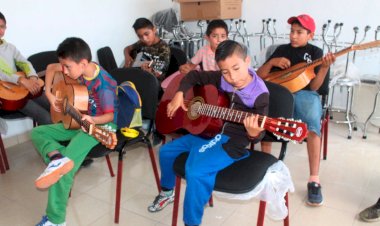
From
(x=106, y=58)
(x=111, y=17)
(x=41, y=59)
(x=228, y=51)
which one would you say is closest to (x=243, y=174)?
(x=228, y=51)

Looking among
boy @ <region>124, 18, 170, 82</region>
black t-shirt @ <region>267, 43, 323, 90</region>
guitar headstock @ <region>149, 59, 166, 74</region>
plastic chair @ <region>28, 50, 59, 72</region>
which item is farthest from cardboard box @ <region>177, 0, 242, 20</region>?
plastic chair @ <region>28, 50, 59, 72</region>

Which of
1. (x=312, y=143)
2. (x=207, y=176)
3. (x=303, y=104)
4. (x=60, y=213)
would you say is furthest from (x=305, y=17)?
(x=60, y=213)

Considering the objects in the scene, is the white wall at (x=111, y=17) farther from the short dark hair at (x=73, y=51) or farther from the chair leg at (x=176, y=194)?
the chair leg at (x=176, y=194)

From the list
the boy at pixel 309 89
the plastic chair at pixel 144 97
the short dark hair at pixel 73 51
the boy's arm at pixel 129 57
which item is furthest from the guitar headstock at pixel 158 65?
the short dark hair at pixel 73 51

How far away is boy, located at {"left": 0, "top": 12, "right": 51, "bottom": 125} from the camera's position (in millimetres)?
2471

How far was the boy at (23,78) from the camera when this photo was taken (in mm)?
2471

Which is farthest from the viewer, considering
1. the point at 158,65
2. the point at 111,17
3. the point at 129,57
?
the point at 111,17

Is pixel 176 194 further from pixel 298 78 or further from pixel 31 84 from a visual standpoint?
pixel 31 84

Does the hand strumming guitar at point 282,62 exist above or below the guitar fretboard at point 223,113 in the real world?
above

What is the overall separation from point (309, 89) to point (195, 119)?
91cm

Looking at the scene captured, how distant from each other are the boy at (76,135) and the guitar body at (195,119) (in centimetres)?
33

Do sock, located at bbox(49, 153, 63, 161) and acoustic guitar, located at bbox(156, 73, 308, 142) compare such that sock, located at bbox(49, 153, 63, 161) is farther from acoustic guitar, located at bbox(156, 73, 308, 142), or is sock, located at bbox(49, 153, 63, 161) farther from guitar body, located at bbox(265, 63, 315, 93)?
guitar body, located at bbox(265, 63, 315, 93)

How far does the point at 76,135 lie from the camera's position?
183 centimetres

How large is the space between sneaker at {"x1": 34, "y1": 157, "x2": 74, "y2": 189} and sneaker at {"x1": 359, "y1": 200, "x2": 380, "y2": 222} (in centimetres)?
158
